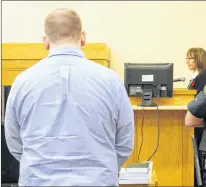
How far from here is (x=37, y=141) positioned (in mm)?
1524

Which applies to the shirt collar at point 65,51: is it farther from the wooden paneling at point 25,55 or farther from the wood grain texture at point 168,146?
the wooden paneling at point 25,55

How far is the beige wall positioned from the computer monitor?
2.25 metres

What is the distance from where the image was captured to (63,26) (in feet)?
5.28

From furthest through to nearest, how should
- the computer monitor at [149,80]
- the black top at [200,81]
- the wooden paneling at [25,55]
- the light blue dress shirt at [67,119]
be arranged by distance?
1. the wooden paneling at [25,55]
2. the black top at [200,81]
3. the computer monitor at [149,80]
4. the light blue dress shirt at [67,119]

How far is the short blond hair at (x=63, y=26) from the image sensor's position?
5.29 ft

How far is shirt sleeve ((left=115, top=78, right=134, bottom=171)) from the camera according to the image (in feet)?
5.31

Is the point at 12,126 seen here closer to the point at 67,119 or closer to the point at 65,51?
the point at 67,119

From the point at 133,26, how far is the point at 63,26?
15.3 ft

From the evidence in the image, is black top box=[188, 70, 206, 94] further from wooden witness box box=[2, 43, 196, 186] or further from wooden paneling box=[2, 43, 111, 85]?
wooden paneling box=[2, 43, 111, 85]

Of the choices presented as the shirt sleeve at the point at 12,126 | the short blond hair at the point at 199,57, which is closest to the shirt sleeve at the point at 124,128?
the shirt sleeve at the point at 12,126

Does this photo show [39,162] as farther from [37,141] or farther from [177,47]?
[177,47]

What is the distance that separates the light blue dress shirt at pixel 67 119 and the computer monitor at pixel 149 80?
7.48ft

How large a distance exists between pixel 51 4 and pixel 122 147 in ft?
16.0

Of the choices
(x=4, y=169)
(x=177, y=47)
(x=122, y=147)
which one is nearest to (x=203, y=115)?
(x=122, y=147)
